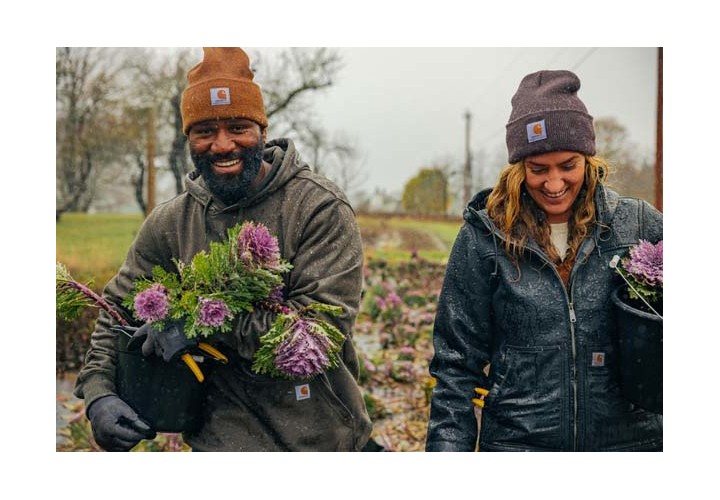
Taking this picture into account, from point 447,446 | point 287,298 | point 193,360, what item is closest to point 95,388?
point 193,360

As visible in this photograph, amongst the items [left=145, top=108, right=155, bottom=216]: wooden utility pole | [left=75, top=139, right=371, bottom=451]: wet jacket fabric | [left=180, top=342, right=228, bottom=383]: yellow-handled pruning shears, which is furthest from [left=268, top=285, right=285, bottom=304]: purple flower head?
[left=145, top=108, right=155, bottom=216]: wooden utility pole

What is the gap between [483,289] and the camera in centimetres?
298

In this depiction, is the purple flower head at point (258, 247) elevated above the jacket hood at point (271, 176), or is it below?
below

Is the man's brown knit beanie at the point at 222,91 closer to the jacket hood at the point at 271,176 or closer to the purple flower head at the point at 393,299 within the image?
the jacket hood at the point at 271,176

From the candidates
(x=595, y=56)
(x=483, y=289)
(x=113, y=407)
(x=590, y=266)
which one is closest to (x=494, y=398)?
(x=483, y=289)

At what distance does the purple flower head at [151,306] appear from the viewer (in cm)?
297

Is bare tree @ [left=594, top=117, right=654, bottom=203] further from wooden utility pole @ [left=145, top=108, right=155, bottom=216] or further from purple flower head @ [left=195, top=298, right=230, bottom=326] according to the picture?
wooden utility pole @ [left=145, top=108, right=155, bottom=216]

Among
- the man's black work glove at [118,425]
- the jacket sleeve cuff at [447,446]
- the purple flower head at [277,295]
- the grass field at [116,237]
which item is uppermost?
the grass field at [116,237]

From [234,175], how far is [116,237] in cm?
157

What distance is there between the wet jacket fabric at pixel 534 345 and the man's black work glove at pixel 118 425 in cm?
115

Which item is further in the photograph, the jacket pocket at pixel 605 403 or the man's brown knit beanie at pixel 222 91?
the man's brown knit beanie at pixel 222 91

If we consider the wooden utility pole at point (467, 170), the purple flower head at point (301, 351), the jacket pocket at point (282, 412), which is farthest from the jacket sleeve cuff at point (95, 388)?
the wooden utility pole at point (467, 170)

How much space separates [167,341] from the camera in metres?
2.95

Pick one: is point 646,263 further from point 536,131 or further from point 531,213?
point 536,131
